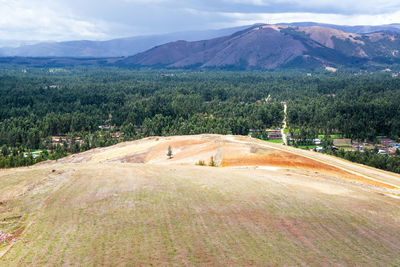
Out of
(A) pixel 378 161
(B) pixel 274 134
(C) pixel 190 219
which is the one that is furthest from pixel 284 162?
(B) pixel 274 134

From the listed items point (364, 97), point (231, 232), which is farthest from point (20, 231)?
point (364, 97)

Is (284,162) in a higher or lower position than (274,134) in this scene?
higher

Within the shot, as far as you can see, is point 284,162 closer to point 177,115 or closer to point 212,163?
point 212,163

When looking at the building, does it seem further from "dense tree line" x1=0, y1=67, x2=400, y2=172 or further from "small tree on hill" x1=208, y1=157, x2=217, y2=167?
"small tree on hill" x1=208, y1=157, x2=217, y2=167

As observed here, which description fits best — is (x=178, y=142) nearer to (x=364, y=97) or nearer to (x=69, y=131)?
(x=69, y=131)

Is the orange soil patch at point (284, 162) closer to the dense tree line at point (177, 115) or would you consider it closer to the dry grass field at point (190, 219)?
the dry grass field at point (190, 219)
